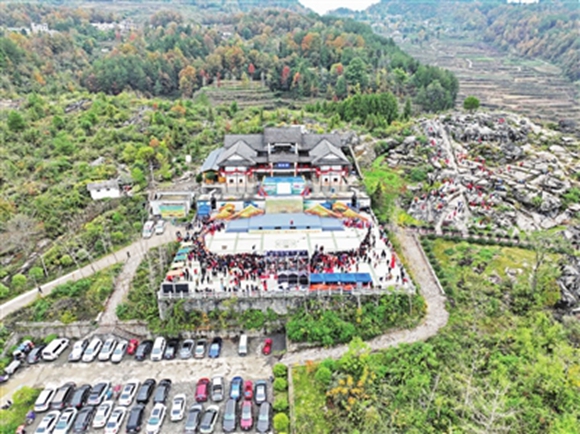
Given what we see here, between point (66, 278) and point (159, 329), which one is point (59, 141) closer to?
point (66, 278)

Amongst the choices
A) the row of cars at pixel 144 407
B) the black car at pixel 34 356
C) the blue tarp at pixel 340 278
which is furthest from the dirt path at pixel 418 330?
the black car at pixel 34 356

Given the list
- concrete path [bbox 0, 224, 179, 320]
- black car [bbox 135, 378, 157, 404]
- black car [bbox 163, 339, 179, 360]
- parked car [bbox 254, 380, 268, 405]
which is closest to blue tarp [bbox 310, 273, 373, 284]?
parked car [bbox 254, 380, 268, 405]

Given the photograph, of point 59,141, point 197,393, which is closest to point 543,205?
point 197,393

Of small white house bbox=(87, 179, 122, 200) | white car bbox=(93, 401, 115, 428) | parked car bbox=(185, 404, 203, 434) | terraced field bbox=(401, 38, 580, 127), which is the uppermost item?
small white house bbox=(87, 179, 122, 200)

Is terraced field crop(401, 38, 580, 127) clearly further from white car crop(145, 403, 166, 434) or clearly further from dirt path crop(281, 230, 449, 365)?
white car crop(145, 403, 166, 434)

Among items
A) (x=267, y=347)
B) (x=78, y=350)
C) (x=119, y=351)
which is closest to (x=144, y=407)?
(x=119, y=351)

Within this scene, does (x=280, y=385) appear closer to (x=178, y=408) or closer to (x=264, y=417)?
(x=264, y=417)
